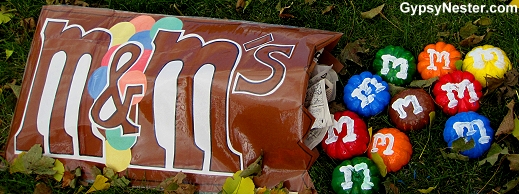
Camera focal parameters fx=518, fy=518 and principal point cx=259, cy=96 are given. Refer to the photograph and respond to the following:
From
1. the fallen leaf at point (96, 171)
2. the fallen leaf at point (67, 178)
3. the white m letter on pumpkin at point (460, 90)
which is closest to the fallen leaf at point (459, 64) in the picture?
the white m letter on pumpkin at point (460, 90)

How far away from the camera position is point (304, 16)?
270cm

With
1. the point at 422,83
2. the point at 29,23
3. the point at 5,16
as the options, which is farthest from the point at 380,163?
the point at 5,16

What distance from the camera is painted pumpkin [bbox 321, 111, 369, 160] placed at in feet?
7.22

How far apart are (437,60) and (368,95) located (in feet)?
1.20

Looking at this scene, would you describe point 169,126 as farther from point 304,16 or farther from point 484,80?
point 484,80

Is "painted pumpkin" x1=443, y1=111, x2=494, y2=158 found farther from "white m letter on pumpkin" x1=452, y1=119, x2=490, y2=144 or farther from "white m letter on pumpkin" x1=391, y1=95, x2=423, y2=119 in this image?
"white m letter on pumpkin" x1=391, y1=95, x2=423, y2=119

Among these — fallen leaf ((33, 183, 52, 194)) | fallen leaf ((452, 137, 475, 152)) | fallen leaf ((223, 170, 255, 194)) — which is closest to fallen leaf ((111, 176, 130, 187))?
fallen leaf ((33, 183, 52, 194))

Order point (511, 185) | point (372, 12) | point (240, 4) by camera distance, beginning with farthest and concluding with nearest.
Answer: point (240, 4), point (372, 12), point (511, 185)

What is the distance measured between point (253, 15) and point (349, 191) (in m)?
1.11

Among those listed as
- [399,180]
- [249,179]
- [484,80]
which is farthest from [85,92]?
[484,80]

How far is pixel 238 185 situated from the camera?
2082 mm

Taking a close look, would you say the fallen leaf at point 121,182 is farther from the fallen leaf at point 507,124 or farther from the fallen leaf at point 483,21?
the fallen leaf at point 483,21

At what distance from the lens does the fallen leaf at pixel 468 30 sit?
97.6 inches

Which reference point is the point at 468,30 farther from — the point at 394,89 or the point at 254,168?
the point at 254,168
